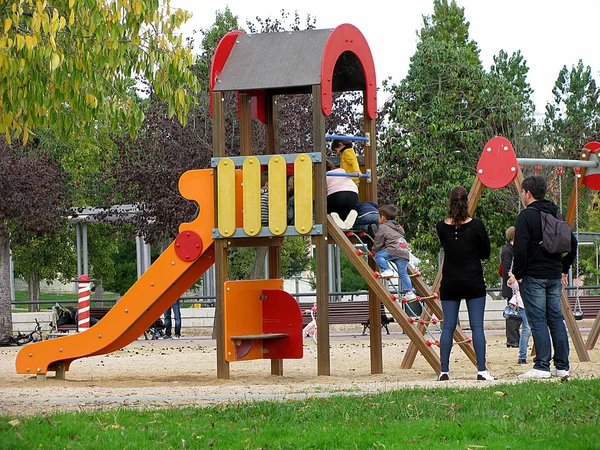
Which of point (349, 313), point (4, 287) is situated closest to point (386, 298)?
point (349, 313)

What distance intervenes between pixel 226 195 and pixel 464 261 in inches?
Answer: 113

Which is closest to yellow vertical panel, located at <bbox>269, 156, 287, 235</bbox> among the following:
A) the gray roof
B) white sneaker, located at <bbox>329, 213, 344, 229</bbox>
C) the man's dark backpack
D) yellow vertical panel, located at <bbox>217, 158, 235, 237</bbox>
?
yellow vertical panel, located at <bbox>217, 158, 235, 237</bbox>

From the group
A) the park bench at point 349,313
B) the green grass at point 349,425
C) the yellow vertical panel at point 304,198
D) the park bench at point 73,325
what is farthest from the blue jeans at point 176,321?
the green grass at point 349,425

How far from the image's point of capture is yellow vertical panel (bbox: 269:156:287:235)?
35.3 feet

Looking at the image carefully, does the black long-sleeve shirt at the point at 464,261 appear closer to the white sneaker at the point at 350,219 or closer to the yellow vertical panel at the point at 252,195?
the white sneaker at the point at 350,219

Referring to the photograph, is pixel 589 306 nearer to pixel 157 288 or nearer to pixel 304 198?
pixel 304 198

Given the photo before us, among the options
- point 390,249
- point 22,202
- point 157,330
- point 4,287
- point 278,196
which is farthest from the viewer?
point 4,287

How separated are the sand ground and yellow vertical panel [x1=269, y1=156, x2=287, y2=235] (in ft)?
5.47

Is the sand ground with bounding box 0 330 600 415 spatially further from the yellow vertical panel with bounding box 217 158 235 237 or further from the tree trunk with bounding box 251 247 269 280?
the tree trunk with bounding box 251 247 269 280

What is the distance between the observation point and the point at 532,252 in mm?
9305

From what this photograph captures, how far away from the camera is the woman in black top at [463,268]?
940cm

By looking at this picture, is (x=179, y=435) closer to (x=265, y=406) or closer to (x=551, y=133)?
(x=265, y=406)

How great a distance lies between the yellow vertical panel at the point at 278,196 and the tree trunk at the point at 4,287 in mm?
13498

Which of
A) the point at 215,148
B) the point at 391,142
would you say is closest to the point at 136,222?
the point at 391,142
